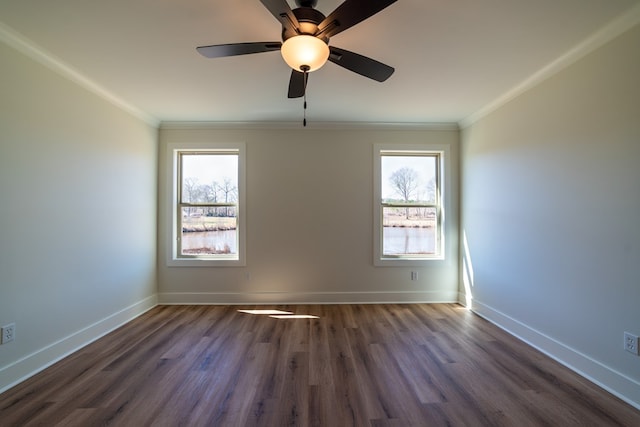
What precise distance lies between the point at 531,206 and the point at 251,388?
2.91 metres

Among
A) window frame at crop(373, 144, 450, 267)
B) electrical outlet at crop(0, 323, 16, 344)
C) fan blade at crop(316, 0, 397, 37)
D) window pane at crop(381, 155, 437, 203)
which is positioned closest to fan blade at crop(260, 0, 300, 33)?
fan blade at crop(316, 0, 397, 37)

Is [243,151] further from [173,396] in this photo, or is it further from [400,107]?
[173,396]

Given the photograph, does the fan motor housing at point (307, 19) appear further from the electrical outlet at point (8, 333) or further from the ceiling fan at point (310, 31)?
the electrical outlet at point (8, 333)

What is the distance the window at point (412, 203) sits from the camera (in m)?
3.96

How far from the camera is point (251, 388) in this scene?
6.44 ft

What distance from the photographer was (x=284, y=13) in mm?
1406

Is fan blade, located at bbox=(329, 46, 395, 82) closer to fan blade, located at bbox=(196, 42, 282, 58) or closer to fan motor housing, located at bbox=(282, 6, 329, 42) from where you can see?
fan motor housing, located at bbox=(282, 6, 329, 42)

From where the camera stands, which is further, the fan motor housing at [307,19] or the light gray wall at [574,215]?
the light gray wall at [574,215]

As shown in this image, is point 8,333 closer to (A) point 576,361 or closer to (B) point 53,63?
(B) point 53,63

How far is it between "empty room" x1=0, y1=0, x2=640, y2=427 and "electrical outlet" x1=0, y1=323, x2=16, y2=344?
0.7 inches

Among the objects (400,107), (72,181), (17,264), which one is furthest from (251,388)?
(400,107)

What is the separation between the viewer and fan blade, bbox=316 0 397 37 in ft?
4.37

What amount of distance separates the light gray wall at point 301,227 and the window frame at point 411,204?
81 millimetres

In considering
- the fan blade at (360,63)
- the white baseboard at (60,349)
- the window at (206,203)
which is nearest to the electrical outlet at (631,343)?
the fan blade at (360,63)
